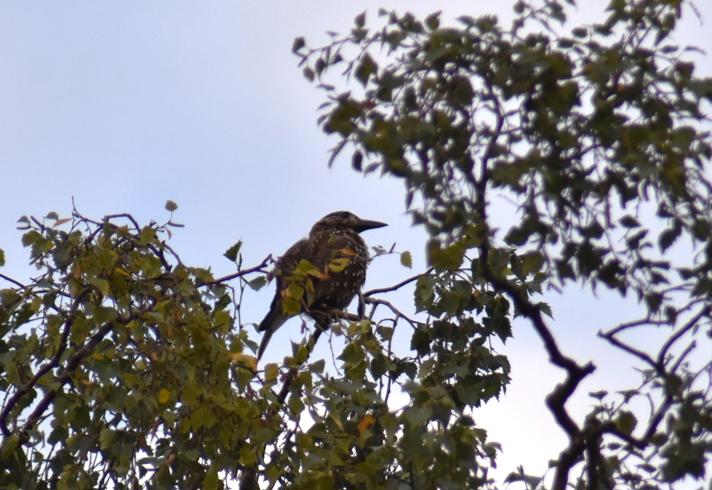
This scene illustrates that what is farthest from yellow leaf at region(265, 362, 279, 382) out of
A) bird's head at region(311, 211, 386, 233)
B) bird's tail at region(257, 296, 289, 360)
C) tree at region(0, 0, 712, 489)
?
bird's head at region(311, 211, 386, 233)

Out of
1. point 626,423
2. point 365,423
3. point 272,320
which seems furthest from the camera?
point 272,320

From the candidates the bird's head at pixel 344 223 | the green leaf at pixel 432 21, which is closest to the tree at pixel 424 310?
the green leaf at pixel 432 21

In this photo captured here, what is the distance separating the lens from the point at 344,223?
9367 millimetres

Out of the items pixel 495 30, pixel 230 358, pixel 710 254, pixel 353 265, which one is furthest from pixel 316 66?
pixel 353 265

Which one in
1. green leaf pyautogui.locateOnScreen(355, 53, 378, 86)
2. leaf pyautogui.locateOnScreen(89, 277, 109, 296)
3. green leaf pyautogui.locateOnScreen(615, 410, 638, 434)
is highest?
Result: leaf pyautogui.locateOnScreen(89, 277, 109, 296)

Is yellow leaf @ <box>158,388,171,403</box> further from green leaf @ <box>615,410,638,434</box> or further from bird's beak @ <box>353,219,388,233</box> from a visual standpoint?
bird's beak @ <box>353,219,388,233</box>

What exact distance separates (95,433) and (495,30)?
251 centimetres

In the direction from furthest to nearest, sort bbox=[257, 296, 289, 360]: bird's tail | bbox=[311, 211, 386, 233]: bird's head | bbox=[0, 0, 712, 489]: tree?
1. bbox=[311, 211, 386, 233]: bird's head
2. bbox=[257, 296, 289, 360]: bird's tail
3. bbox=[0, 0, 712, 489]: tree

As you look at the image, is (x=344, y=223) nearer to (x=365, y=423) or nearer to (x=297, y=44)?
(x=365, y=423)

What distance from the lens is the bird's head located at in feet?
30.6

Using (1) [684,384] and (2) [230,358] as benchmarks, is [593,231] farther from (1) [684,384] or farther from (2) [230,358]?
(2) [230,358]

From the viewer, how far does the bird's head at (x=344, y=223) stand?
9320 millimetres

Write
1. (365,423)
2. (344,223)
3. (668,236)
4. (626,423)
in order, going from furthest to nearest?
(344,223) → (365,423) → (626,423) → (668,236)

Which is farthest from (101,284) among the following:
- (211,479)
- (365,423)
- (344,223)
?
(344,223)
